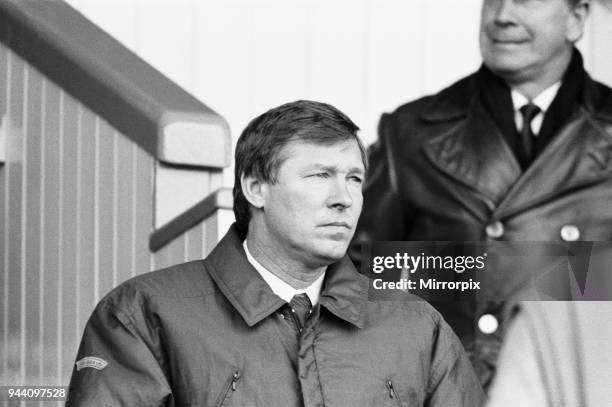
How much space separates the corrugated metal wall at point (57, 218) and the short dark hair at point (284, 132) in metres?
0.96

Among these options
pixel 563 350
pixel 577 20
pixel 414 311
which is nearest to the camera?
pixel 414 311

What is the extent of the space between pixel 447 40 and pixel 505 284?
76cm

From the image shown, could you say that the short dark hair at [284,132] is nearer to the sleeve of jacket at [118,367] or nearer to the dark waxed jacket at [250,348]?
the dark waxed jacket at [250,348]

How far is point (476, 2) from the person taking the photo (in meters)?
4.30

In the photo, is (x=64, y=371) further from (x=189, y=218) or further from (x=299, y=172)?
(x=299, y=172)

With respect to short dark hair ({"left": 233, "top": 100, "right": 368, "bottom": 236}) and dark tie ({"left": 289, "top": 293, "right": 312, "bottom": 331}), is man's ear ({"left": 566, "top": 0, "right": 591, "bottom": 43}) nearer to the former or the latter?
short dark hair ({"left": 233, "top": 100, "right": 368, "bottom": 236})

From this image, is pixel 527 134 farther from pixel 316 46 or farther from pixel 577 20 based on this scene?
pixel 316 46

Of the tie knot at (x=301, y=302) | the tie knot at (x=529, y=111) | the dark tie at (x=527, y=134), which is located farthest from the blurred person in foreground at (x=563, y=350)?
the tie knot at (x=301, y=302)

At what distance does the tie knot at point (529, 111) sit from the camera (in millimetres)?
4258

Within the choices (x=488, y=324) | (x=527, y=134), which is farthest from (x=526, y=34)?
(x=488, y=324)

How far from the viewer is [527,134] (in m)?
4.24

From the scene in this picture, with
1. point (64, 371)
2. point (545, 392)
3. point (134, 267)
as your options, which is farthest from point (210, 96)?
point (545, 392)

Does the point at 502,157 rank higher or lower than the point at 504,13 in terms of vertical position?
lower

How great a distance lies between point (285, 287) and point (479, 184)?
4.76 feet
